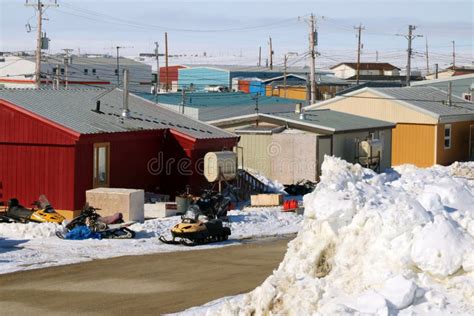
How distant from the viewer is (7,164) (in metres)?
29.4

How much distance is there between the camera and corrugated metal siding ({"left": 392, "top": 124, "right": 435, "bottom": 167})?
47219 mm

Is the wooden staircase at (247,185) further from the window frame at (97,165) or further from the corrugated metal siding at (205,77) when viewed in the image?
the corrugated metal siding at (205,77)

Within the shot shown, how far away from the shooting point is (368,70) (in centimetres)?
12369

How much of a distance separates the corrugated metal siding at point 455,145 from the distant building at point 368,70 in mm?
65352

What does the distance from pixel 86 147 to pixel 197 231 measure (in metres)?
5.73

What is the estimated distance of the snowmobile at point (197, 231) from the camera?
81.3 ft

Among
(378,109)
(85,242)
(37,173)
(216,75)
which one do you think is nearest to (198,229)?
(85,242)

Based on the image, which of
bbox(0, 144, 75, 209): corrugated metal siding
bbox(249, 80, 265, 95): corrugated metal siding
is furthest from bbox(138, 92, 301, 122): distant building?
bbox(0, 144, 75, 209): corrugated metal siding

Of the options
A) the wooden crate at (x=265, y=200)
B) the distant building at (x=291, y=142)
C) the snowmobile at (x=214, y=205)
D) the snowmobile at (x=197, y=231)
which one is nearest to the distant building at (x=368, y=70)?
the distant building at (x=291, y=142)

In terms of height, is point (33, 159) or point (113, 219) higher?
point (33, 159)

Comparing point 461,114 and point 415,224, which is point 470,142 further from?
point 415,224

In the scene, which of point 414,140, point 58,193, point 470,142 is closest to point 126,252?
point 58,193

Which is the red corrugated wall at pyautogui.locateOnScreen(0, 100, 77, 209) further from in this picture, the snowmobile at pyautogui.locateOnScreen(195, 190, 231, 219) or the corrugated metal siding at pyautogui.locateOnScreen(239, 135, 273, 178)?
the corrugated metal siding at pyautogui.locateOnScreen(239, 135, 273, 178)

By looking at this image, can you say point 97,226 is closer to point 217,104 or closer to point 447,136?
point 447,136
